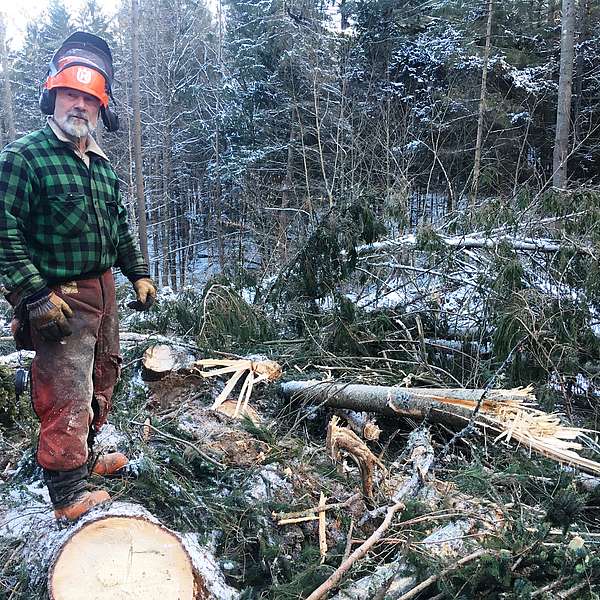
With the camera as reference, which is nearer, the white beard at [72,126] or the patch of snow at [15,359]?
the white beard at [72,126]

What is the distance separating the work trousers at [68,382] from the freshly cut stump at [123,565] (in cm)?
41

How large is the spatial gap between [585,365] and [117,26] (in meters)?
23.9

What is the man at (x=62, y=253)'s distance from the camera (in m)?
2.01

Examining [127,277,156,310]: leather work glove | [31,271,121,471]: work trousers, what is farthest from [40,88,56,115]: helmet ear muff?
[127,277,156,310]: leather work glove

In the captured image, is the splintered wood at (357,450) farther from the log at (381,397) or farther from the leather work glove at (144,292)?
the leather work glove at (144,292)

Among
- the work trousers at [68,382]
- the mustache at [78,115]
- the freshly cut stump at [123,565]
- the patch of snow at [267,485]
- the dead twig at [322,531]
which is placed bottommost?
the dead twig at [322,531]

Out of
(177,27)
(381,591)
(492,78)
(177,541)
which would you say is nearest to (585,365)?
(381,591)

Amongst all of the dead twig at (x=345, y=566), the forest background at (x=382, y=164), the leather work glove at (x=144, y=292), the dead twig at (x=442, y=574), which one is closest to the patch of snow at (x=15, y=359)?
the leather work glove at (x=144, y=292)

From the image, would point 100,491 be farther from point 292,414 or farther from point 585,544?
point 585,544

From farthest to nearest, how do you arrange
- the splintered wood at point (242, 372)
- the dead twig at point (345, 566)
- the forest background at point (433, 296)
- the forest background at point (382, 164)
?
the forest background at point (382, 164)
the splintered wood at point (242, 372)
the forest background at point (433, 296)
the dead twig at point (345, 566)

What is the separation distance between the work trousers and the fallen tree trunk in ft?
5.41

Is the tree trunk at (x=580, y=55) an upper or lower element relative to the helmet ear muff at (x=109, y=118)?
upper

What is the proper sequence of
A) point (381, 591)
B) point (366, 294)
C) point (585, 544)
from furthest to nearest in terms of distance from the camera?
point (366, 294), point (585, 544), point (381, 591)

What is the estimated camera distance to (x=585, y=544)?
2049 millimetres
